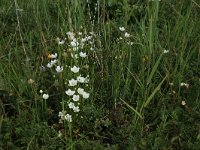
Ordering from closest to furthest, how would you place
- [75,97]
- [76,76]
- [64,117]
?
[64,117], [75,97], [76,76]

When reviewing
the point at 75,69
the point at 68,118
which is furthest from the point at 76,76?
the point at 68,118

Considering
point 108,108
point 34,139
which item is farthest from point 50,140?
point 108,108

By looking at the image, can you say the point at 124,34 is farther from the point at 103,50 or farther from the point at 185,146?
the point at 185,146

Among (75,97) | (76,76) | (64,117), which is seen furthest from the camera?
(76,76)

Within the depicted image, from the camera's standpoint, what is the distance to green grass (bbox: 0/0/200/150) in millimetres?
2107

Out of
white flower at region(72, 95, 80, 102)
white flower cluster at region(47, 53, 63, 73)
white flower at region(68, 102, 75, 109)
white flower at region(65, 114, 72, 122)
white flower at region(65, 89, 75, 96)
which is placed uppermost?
white flower cluster at region(47, 53, 63, 73)

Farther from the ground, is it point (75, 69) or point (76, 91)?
point (75, 69)

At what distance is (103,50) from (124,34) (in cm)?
24

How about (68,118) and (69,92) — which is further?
(69,92)

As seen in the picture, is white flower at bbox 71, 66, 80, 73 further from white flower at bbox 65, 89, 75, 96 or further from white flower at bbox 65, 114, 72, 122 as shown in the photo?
white flower at bbox 65, 114, 72, 122

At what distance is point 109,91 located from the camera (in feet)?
7.80

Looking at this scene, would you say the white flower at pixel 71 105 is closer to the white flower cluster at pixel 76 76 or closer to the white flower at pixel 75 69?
the white flower cluster at pixel 76 76

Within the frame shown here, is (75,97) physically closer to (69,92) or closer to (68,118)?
(69,92)

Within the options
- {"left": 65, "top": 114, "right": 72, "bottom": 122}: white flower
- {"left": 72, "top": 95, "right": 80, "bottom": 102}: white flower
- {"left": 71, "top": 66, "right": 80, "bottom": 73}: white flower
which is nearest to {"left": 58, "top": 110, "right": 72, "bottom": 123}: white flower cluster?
{"left": 65, "top": 114, "right": 72, "bottom": 122}: white flower
